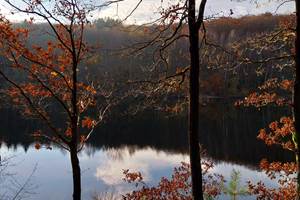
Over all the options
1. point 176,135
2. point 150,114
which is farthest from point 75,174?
point 150,114

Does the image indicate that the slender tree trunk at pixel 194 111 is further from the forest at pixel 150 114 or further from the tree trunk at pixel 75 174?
the tree trunk at pixel 75 174

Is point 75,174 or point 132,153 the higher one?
point 75,174

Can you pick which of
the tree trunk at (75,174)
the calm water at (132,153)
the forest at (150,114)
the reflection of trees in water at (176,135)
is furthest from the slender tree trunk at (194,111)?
the reflection of trees in water at (176,135)

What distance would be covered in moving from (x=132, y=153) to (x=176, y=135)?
8.44m

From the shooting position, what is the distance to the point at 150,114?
2562 inches

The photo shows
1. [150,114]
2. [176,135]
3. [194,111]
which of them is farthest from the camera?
[150,114]

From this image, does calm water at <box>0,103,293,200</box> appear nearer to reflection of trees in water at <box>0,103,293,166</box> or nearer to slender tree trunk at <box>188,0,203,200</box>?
reflection of trees in water at <box>0,103,293,166</box>

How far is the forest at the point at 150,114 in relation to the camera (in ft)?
24.8

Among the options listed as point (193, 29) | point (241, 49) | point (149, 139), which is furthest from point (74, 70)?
point (149, 139)

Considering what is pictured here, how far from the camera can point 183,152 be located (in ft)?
113

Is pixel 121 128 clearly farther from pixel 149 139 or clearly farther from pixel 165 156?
pixel 165 156

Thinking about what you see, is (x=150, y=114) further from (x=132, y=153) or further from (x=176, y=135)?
(x=132, y=153)

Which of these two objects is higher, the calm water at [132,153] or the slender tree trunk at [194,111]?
the slender tree trunk at [194,111]

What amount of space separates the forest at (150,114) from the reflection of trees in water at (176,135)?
137mm
